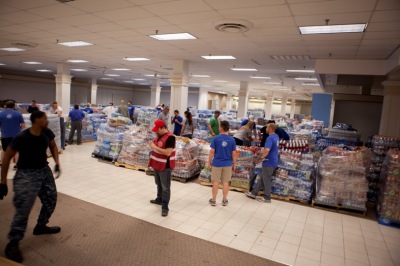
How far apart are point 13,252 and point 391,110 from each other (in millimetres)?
10764

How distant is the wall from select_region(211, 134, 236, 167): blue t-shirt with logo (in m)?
13.6

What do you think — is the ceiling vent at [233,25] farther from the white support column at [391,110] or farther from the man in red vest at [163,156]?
the white support column at [391,110]

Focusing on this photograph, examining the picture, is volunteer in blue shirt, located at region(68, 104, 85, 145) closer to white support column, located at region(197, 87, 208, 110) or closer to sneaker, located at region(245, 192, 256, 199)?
sneaker, located at region(245, 192, 256, 199)

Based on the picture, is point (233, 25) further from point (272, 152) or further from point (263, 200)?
point (263, 200)

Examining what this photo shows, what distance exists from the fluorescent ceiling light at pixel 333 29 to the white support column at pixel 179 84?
6272 millimetres

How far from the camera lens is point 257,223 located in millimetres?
5043

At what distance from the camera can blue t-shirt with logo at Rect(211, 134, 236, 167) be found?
17.9 ft

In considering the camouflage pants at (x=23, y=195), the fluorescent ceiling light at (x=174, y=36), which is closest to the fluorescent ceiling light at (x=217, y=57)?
the fluorescent ceiling light at (x=174, y=36)

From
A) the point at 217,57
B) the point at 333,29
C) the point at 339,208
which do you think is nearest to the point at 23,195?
the point at 339,208

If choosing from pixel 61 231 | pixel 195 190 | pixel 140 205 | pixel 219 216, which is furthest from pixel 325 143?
pixel 61 231

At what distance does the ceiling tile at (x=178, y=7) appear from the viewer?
4676 mm

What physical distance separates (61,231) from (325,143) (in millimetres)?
9509

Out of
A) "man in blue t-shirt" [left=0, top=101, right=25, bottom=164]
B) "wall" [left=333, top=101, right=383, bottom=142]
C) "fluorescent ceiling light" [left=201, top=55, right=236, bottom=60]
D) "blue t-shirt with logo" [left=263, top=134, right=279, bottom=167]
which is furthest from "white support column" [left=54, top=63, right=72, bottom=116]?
"wall" [left=333, top=101, right=383, bottom=142]

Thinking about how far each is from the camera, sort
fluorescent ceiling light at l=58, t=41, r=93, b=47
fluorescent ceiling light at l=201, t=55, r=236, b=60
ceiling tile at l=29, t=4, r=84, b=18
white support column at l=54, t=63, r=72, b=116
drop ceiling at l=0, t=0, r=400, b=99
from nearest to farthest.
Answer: drop ceiling at l=0, t=0, r=400, b=99 < ceiling tile at l=29, t=4, r=84, b=18 < fluorescent ceiling light at l=58, t=41, r=93, b=47 < fluorescent ceiling light at l=201, t=55, r=236, b=60 < white support column at l=54, t=63, r=72, b=116
